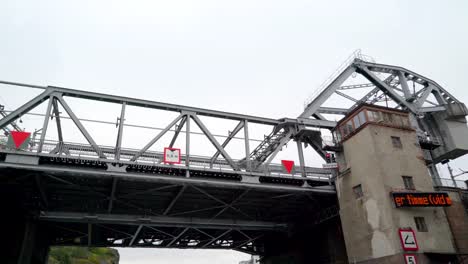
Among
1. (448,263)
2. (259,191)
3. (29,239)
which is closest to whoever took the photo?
(448,263)

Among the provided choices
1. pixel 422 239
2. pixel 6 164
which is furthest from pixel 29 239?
pixel 422 239

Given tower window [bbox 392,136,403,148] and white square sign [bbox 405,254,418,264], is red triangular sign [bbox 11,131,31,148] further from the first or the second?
tower window [bbox 392,136,403,148]

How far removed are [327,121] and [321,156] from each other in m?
3.62

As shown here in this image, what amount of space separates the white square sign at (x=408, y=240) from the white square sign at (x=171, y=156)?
15.9m

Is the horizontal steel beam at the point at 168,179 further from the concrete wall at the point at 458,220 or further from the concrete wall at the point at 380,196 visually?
the concrete wall at the point at 458,220

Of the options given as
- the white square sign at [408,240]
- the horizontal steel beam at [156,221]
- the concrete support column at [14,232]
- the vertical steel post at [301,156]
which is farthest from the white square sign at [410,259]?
the concrete support column at [14,232]

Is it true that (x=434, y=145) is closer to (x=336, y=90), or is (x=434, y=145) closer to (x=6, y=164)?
(x=336, y=90)

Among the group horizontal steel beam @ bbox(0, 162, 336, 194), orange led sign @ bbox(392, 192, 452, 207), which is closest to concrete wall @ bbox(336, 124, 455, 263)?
orange led sign @ bbox(392, 192, 452, 207)

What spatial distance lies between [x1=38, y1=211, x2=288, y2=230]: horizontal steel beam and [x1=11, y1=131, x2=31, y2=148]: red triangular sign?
27.3 ft

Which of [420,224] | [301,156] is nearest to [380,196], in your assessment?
[420,224]

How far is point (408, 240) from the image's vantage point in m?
23.1

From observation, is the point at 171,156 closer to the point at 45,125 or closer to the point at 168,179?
the point at 168,179

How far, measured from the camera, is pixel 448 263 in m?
23.8

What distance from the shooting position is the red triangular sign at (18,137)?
21828 millimetres
